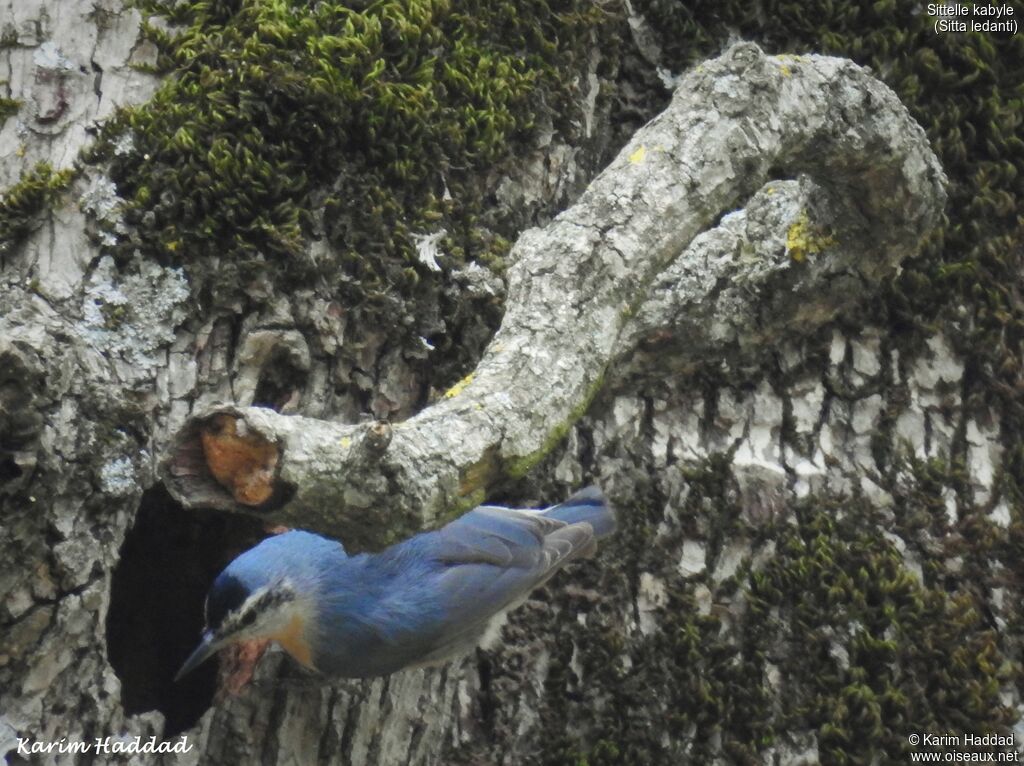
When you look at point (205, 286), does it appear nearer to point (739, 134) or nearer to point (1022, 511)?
point (739, 134)

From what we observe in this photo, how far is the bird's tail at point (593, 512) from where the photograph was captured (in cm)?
308

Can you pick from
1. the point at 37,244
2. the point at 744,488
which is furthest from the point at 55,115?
the point at 744,488

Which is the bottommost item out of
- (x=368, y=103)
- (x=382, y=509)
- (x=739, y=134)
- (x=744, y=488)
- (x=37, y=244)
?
(x=382, y=509)

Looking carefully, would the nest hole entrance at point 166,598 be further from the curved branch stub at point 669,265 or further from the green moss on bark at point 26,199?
the curved branch stub at point 669,265

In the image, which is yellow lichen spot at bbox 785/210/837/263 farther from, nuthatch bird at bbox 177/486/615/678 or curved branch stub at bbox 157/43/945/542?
nuthatch bird at bbox 177/486/615/678

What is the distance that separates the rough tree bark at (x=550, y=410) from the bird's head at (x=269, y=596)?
0.22 metres

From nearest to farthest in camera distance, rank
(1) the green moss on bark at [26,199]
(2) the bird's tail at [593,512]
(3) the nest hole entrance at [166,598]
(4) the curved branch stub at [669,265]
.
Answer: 1. (4) the curved branch stub at [669,265]
2. (1) the green moss on bark at [26,199]
3. (3) the nest hole entrance at [166,598]
4. (2) the bird's tail at [593,512]

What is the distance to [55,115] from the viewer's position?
2.85 metres

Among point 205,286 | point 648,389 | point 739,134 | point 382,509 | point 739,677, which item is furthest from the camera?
point 648,389

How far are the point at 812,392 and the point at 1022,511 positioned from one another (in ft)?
2.01

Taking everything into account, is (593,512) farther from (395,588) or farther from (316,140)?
(316,140)

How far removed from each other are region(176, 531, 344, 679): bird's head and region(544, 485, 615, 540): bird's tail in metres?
0.57

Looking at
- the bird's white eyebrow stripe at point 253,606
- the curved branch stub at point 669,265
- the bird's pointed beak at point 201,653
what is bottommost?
the bird's pointed beak at point 201,653

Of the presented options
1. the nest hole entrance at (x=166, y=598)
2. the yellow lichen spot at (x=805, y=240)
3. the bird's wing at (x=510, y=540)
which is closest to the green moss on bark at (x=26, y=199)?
the nest hole entrance at (x=166, y=598)
